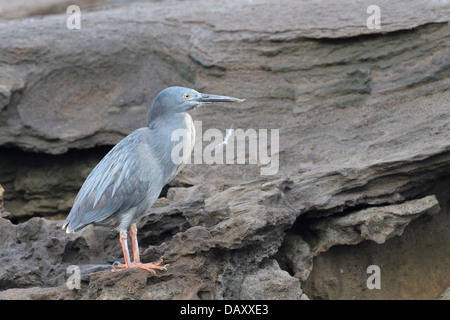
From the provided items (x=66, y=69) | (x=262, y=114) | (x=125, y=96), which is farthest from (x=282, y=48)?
(x=66, y=69)

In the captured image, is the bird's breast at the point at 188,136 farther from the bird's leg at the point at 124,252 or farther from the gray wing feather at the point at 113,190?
the bird's leg at the point at 124,252

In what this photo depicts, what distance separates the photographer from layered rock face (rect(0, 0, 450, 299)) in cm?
596

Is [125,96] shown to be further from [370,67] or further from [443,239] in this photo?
[443,239]

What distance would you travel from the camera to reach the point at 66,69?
9.48m

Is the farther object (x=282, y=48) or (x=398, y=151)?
(x=282, y=48)

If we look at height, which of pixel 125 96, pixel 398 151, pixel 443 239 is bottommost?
pixel 443 239

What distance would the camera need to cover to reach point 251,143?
8.44 metres

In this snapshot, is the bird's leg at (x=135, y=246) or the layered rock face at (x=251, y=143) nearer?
the bird's leg at (x=135, y=246)

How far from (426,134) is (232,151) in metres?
2.34

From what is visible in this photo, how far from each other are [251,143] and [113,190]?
2.85 meters

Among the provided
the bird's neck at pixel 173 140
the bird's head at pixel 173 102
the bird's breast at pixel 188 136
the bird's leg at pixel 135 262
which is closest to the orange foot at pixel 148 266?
the bird's leg at pixel 135 262

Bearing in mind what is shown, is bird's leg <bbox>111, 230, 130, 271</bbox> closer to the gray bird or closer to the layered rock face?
the gray bird

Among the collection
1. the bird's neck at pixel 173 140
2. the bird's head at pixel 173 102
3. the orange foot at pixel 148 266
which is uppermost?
the bird's head at pixel 173 102

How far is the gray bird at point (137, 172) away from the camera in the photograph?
5.93m
